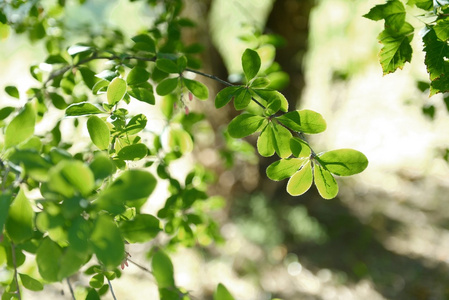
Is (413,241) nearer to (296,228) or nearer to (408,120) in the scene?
(296,228)

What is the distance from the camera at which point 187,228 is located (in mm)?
975

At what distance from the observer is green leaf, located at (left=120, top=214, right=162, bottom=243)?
1.77 feet

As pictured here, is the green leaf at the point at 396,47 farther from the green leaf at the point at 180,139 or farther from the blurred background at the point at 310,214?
the blurred background at the point at 310,214

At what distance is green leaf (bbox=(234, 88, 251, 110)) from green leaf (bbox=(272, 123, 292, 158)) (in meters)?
0.06

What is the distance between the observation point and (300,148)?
0.60 m

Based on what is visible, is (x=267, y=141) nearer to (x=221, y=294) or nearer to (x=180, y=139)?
(x=221, y=294)

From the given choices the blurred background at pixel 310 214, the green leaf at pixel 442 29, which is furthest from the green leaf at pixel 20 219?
the blurred background at pixel 310 214

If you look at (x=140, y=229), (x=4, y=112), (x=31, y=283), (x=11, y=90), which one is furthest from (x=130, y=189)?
(x=11, y=90)

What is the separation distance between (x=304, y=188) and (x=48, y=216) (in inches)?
13.7

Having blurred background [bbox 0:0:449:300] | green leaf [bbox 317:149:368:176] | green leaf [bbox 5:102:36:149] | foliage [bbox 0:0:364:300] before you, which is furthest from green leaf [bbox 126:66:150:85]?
blurred background [bbox 0:0:449:300]

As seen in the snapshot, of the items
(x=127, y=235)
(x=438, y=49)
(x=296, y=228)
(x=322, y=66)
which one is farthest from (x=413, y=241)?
(x=127, y=235)

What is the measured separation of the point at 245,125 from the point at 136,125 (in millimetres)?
165

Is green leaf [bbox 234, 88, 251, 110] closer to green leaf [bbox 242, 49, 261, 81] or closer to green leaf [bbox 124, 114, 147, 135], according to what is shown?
green leaf [bbox 242, 49, 261, 81]

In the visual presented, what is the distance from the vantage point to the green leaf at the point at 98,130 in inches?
22.7
